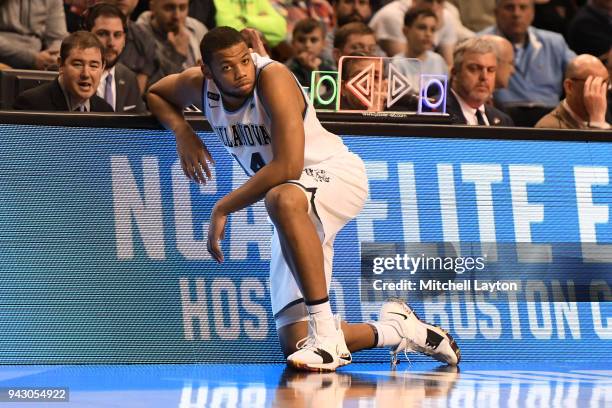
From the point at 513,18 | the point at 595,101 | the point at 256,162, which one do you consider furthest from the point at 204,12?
the point at 256,162

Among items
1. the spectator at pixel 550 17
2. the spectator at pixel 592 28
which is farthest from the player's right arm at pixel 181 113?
the spectator at pixel 550 17

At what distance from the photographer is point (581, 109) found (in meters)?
8.77

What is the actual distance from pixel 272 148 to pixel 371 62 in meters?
1.49

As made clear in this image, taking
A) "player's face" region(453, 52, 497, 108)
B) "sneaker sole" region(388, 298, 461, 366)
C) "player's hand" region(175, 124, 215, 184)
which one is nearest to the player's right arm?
"player's hand" region(175, 124, 215, 184)

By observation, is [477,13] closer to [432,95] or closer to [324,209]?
[432,95]

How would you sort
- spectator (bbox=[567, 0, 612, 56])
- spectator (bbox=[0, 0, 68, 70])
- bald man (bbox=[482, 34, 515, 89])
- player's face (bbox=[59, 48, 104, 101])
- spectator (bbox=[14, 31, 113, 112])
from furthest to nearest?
spectator (bbox=[567, 0, 612, 56]), bald man (bbox=[482, 34, 515, 89]), spectator (bbox=[0, 0, 68, 70]), player's face (bbox=[59, 48, 104, 101]), spectator (bbox=[14, 31, 113, 112])

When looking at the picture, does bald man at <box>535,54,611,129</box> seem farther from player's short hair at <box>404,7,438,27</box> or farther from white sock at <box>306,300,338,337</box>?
white sock at <box>306,300,338,337</box>

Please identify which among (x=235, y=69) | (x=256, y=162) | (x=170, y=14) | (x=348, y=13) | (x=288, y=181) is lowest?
(x=288, y=181)

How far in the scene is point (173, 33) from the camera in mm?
10234

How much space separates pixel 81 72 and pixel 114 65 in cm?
139

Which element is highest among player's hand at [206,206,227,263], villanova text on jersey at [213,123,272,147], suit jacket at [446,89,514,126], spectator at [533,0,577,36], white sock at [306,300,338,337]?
spectator at [533,0,577,36]

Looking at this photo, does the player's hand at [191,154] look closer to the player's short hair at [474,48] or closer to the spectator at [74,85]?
the spectator at [74,85]

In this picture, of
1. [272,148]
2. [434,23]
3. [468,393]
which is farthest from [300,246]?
[434,23]

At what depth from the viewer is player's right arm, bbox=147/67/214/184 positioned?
6.25m
